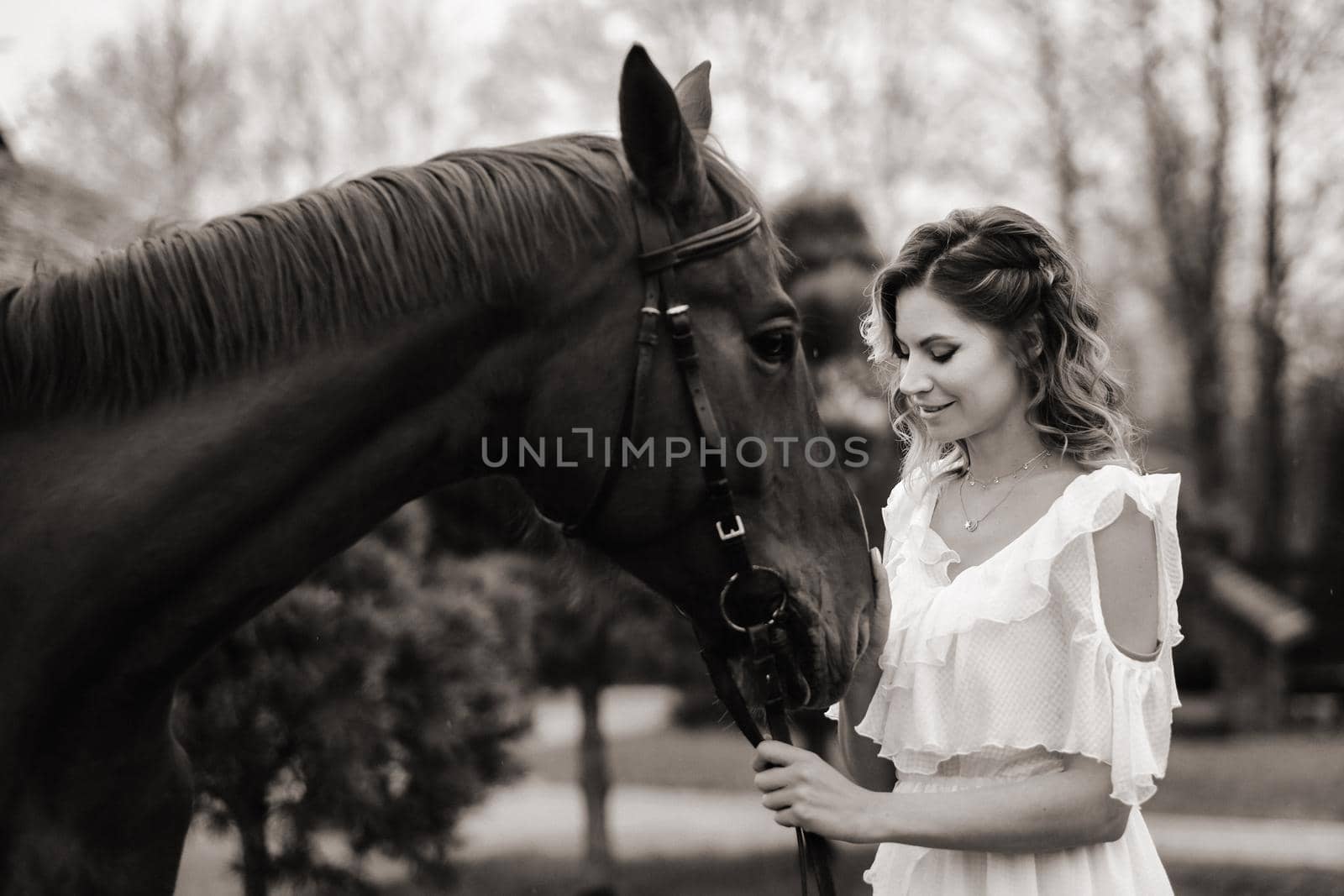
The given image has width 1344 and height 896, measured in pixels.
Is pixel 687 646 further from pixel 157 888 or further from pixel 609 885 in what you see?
pixel 157 888

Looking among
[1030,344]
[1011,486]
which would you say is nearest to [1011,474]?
[1011,486]

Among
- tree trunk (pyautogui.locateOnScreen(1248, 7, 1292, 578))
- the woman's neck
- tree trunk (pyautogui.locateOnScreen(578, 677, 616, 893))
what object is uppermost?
tree trunk (pyautogui.locateOnScreen(1248, 7, 1292, 578))

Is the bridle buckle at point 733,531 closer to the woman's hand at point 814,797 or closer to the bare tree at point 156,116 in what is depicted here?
the woman's hand at point 814,797

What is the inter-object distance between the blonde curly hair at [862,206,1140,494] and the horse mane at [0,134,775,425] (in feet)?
2.00

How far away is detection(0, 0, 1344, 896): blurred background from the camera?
15.4 ft

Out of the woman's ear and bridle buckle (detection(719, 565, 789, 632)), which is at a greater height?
the woman's ear

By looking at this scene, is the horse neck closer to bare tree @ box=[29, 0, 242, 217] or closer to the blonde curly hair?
the blonde curly hair

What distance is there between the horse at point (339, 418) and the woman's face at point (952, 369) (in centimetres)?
21

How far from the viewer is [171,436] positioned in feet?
5.98

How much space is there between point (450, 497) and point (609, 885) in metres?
3.25

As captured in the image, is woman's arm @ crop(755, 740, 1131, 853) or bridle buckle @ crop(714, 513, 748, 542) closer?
woman's arm @ crop(755, 740, 1131, 853)

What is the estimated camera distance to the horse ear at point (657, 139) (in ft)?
6.01

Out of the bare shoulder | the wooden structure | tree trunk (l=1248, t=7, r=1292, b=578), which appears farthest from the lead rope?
tree trunk (l=1248, t=7, r=1292, b=578)

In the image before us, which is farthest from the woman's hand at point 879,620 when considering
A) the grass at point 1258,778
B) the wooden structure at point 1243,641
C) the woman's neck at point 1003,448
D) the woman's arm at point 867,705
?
the wooden structure at point 1243,641
